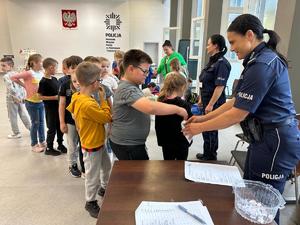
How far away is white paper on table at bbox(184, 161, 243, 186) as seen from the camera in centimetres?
124

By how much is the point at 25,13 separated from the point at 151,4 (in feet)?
17.1

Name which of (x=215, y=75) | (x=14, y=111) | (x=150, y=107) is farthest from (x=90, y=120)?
(x=14, y=111)

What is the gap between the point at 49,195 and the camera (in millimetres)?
2365

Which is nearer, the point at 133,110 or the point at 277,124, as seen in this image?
the point at 277,124

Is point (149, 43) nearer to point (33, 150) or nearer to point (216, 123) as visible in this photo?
point (33, 150)

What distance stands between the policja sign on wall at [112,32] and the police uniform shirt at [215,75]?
27.1 feet

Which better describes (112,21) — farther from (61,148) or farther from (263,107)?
(263,107)

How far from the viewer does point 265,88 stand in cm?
115

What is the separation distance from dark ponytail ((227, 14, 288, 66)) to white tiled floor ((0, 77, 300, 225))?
4.43 ft

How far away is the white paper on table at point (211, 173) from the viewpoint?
1.24 meters

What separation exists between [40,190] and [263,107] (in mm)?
2241

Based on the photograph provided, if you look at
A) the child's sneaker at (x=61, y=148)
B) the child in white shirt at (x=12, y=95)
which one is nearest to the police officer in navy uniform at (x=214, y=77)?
the child's sneaker at (x=61, y=148)

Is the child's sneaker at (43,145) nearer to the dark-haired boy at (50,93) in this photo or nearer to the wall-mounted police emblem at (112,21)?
the dark-haired boy at (50,93)

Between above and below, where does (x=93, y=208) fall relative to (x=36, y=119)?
below
